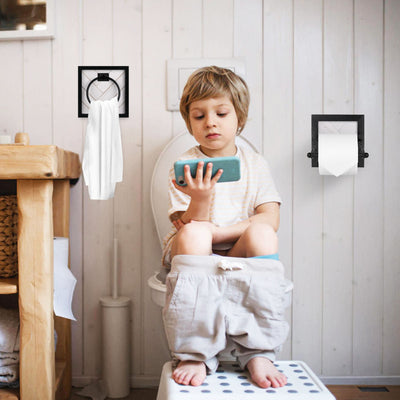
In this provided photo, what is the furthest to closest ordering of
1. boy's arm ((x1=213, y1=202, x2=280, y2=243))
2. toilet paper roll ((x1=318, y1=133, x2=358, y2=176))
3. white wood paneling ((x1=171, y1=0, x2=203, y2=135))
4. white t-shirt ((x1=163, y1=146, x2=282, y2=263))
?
white wood paneling ((x1=171, y1=0, x2=203, y2=135)) < toilet paper roll ((x1=318, y1=133, x2=358, y2=176)) < white t-shirt ((x1=163, y1=146, x2=282, y2=263)) < boy's arm ((x1=213, y1=202, x2=280, y2=243))

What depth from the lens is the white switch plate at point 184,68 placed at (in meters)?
1.62

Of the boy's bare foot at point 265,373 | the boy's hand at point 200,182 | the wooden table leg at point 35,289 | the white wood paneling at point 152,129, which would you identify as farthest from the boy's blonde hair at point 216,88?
the boy's bare foot at point 265,373

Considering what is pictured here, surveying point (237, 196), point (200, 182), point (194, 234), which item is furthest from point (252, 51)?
point (194, 234)

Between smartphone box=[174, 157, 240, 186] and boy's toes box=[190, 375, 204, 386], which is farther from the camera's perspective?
smartphone box=[174, 157, 240, 186]

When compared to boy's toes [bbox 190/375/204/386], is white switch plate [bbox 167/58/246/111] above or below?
above

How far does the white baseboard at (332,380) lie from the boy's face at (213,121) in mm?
945

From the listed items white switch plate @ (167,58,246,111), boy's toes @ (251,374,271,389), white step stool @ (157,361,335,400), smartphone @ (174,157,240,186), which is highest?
white switch plate @ (167,58,246,111)

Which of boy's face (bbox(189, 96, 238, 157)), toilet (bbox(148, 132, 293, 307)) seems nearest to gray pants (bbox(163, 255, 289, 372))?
boy's face (bbox(189, 96, 238, 157))

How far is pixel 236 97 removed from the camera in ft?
4.14

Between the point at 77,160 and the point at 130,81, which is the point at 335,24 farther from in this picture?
the point at 77,160

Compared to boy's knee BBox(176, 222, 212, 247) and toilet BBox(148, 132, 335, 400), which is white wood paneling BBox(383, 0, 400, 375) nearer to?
toilet BBox(148, 132, 335, 400)

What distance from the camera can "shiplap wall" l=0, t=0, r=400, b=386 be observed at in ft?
5.39

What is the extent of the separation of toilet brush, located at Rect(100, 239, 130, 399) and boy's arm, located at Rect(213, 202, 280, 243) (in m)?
0.59

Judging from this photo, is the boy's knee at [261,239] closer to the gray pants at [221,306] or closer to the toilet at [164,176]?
the gray pants at [221,306]
